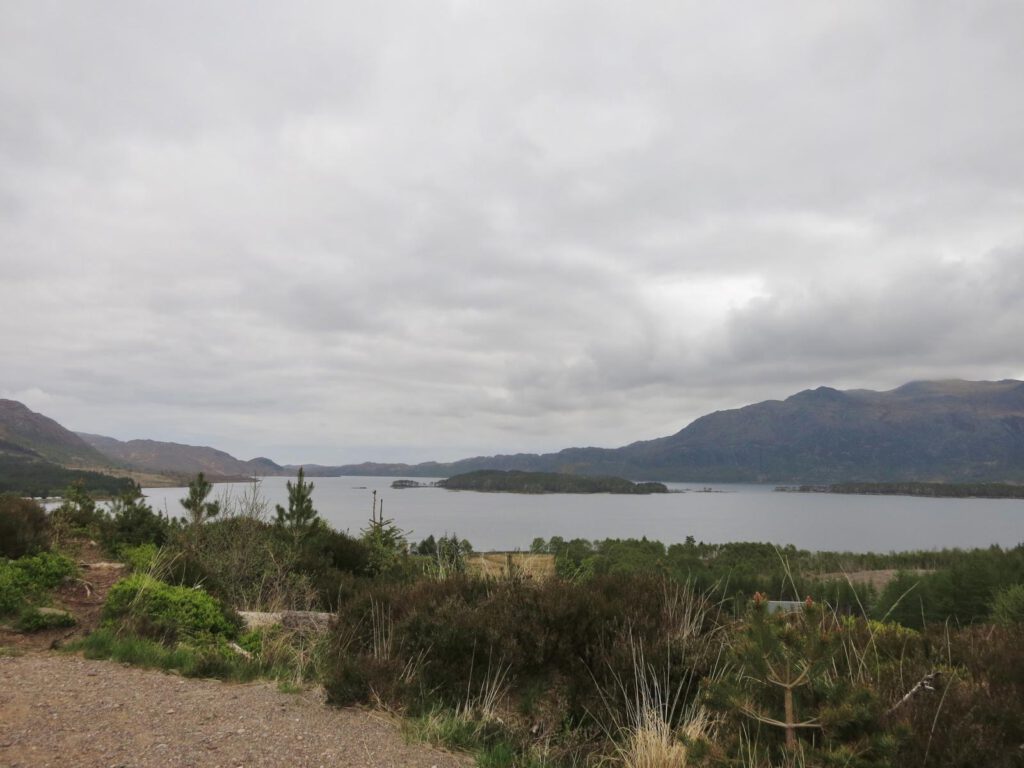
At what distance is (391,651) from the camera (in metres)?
6.61

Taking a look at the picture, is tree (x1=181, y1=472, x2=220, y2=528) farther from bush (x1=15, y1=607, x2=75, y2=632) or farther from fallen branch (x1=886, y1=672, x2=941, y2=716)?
fallen branch (x1=886, y1=672, x2=941, y2=716)

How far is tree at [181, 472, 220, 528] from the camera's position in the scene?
14727 mm

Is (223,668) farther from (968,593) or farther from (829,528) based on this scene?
(829,528)

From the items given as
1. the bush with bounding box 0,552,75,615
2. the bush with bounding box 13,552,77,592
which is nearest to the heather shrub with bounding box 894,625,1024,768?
the bush with bounding box 0,552,75,615

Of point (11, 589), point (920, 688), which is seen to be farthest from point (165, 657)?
point (920, 688)

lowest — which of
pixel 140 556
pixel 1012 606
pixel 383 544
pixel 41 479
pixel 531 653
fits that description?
pixel 41 479

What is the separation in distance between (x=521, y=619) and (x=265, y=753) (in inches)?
103

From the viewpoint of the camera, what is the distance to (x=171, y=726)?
191 inches

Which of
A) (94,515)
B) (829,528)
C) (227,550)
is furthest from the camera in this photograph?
(829,528)

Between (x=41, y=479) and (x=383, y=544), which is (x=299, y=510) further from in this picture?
(x=41, y=479)

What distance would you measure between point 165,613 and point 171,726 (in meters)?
3.42

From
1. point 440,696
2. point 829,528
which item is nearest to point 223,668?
point 440,696

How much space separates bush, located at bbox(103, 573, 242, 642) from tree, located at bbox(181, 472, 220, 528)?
19.5 ft

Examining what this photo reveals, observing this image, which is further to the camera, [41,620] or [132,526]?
[132,526]
